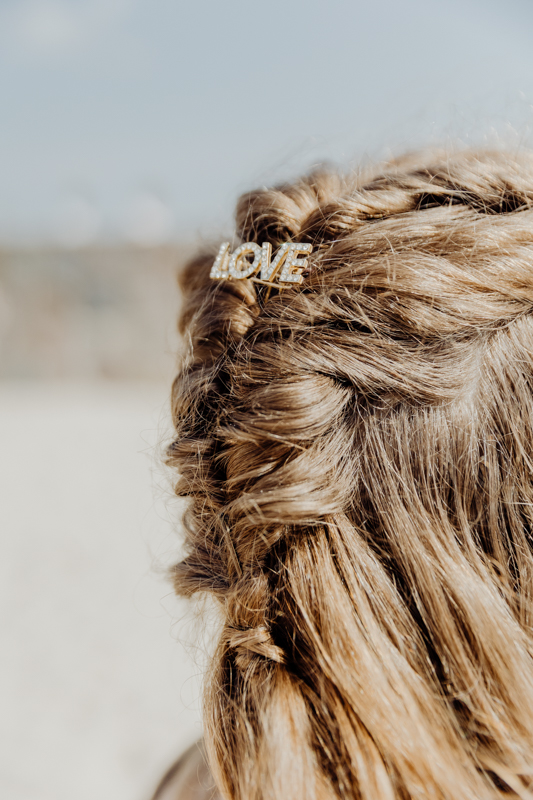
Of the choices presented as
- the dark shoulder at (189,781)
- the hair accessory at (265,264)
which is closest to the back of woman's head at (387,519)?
the hair accessory at (265,264)

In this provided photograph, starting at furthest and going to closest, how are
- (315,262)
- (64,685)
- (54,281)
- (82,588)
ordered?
(54,281)
(82,588)
(64,685)
(315,262)

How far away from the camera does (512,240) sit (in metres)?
0.68

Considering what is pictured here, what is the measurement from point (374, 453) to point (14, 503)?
4473 mm

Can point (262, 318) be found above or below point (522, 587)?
above

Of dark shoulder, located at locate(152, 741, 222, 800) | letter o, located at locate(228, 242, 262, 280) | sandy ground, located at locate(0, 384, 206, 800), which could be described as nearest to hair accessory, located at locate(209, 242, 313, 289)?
letter o, located at locate(228, 242, 262, 280)

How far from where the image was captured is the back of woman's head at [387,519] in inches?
24.8

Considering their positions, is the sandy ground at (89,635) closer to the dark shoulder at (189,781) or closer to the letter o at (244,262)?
the dark shoulder at (189,781)

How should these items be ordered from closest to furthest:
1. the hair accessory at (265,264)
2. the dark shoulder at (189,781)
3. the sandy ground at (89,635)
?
1. the hair accessory at (265,264)
2. the dark shoulder at (189,781)
3. the sandy ground at (89,635)

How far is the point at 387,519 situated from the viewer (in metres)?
0.68

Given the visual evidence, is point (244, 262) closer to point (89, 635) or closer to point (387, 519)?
point (387, 519)

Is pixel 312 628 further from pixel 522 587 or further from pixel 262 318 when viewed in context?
pixel 262 318

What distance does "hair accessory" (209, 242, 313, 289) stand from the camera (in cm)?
73

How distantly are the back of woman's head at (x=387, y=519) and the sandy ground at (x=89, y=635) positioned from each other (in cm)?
30

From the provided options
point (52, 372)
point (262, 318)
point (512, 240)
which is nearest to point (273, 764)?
point (262, 318)
